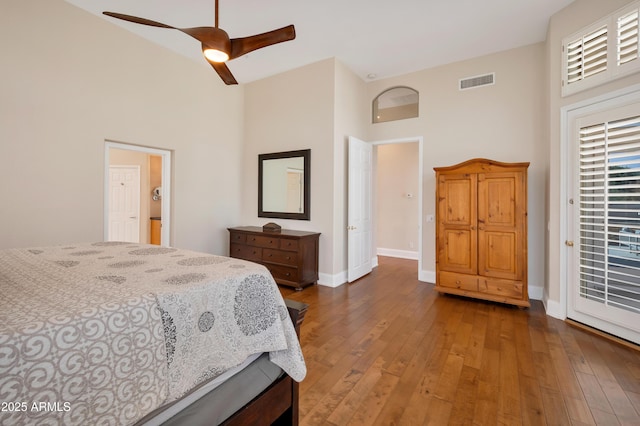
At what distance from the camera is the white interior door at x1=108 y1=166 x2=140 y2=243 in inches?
211

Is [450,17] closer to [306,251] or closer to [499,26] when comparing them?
[499,26]

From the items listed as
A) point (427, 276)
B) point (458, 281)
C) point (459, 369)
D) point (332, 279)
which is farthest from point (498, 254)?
point (332, 279)

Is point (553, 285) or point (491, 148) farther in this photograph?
point (491, 148)

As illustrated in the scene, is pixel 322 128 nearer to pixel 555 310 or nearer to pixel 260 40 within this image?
pixel 260 40

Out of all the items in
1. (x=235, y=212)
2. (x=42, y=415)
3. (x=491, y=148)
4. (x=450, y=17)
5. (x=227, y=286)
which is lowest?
(x=42, y=415)

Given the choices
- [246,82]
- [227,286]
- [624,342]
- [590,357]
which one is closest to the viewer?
[227,286]

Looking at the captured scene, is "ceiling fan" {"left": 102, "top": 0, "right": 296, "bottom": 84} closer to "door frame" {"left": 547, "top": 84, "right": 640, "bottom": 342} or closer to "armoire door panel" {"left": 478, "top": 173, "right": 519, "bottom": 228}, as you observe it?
"armoire door panel" {"left": 478, "top": 173, "right": 519, "bottom": 228}

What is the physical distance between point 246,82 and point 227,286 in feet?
16.1

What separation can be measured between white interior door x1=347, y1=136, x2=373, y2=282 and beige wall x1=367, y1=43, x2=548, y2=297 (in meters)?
0.67

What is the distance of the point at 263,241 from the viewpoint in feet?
14.7

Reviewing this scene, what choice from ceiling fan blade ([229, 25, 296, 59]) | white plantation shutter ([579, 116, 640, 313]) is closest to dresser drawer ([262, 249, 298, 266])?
ceiling fan blade ([229, 25, 296, 59])

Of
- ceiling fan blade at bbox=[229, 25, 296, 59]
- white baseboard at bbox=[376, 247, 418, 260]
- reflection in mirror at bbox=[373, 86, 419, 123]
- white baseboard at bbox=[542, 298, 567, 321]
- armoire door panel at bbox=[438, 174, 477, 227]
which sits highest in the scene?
reflection in mirror at bbox=[373, 86, 419, 123]

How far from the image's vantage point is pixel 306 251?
13.8 ft

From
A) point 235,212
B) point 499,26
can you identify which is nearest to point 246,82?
Result: point 235,212
